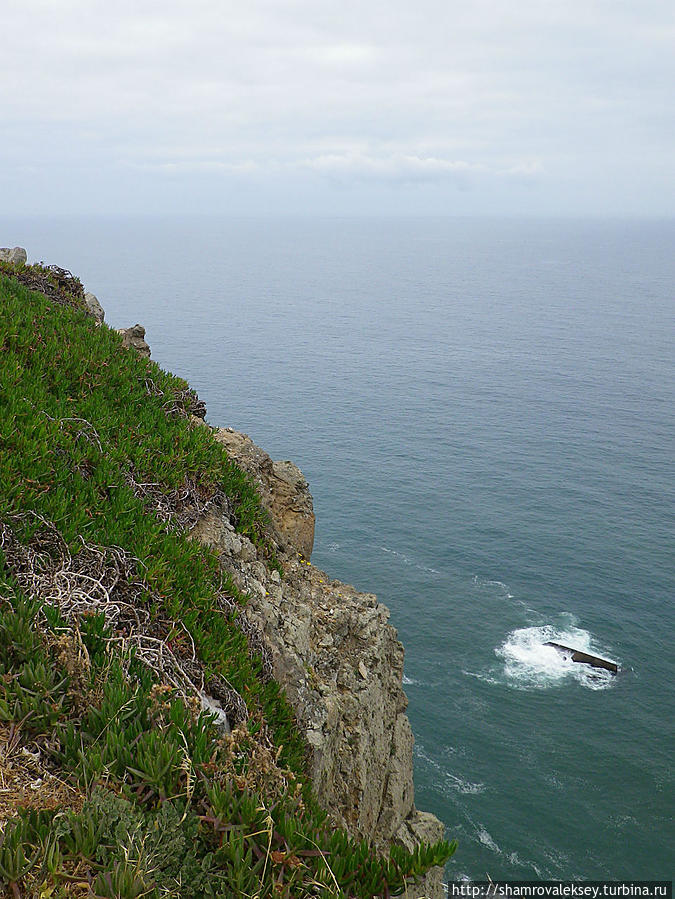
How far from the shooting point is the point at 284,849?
193 inches

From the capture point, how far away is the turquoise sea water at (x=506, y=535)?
101ft

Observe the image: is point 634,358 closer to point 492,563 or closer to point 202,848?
point 492,563

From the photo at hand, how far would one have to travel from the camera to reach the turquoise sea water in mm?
30672

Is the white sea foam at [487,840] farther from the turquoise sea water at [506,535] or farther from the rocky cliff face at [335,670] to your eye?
the rocky cliff face at [335,670]

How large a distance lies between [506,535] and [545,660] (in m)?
14.5

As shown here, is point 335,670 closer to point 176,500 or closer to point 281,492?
point 176,500

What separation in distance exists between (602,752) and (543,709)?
3.85 m

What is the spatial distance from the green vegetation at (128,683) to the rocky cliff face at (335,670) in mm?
854

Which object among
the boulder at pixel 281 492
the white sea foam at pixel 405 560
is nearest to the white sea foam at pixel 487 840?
the white sea foam at pixel 405 560

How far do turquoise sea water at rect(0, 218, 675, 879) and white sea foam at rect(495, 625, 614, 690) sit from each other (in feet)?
0.40

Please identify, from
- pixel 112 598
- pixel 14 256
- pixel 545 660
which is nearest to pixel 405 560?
pixel 545 660

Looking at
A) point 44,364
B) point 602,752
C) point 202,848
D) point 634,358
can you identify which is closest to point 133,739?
point 202,848

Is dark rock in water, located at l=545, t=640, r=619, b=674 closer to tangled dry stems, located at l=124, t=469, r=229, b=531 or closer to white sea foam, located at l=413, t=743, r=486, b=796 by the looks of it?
white sea foam, located at l=413, t=743, r=486, b=796

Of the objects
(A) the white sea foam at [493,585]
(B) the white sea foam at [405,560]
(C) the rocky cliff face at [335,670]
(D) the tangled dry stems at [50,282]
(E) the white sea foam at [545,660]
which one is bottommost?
(E) the white sea foam at [545,660]
